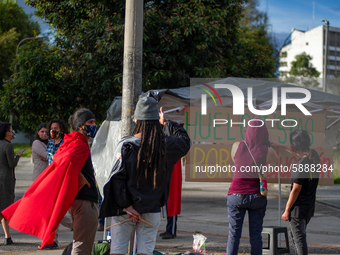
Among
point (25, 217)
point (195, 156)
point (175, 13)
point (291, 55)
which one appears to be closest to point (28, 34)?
point (175, 13)

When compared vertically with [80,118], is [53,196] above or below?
below

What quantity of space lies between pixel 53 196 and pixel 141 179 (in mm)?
995

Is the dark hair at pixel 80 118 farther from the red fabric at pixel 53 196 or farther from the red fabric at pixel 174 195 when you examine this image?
the red fabric at pixel 174 195

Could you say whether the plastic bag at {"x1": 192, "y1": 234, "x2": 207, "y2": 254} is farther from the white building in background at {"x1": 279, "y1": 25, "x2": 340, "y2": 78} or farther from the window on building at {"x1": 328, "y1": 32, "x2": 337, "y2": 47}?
the window on building at {"x1": 328, "y1": 32, "x2": 337, "y2": 47}

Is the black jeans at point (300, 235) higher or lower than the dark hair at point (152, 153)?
lower

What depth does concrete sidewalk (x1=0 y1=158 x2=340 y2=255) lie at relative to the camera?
5.67 m

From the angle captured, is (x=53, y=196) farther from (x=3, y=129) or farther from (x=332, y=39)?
(x=332, y=39)

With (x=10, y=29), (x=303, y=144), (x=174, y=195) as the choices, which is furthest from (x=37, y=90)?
(x=10, y=29)

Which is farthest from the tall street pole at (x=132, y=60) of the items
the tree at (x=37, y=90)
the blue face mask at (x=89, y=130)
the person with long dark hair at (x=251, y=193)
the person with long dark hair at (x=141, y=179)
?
the tree at (x=37, y=90)

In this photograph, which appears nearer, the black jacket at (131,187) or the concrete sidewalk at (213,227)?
the black jacket at (131,187)

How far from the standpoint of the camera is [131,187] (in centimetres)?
292

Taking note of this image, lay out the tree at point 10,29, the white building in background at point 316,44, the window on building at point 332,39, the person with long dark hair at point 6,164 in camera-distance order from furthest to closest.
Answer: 1. the window on building at point 332,39
2. the white building in background at point 316,44
3. the tree at point 10,29
4. the person with long dark hair at point 6,164

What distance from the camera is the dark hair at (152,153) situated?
9.39 ft

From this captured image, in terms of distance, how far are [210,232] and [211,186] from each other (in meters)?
8.57
